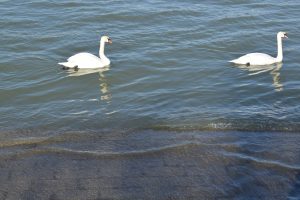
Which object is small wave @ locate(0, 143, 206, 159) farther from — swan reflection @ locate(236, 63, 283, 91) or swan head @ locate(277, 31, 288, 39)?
swan head @ locate(277, 31, 288, 39)

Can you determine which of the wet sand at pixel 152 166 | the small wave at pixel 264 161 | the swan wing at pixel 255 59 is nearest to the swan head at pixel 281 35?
the swan wing at pixel 255 59

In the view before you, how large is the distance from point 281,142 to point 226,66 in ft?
19.4

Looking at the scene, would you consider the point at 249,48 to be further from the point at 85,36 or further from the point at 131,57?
the point at 85,36

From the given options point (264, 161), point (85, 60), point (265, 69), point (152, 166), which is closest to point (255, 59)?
point (265, 69)

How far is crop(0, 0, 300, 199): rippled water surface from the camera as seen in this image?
36.4 ft

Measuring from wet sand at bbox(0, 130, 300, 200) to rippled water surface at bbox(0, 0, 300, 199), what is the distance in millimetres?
23

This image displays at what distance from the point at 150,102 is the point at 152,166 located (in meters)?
3.90

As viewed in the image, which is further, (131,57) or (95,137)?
(131,57)

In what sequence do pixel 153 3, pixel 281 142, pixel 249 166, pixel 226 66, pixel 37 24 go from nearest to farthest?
pixel 249 166 < pixel 281 142 < pixel 226 66 < pixel 37 24 < pixel 153 3

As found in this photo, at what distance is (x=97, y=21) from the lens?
22375 mm

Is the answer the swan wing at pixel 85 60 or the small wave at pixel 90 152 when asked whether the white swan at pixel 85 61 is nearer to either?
the swan wing at pixel 85 60

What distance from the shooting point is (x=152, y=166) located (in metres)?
11.6

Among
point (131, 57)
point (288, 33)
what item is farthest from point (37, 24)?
point (288, 33)

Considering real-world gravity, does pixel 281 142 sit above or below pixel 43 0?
below
